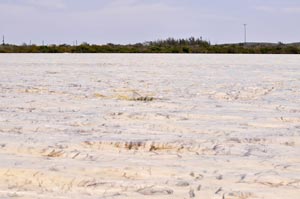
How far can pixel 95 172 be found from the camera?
3158 millimetres

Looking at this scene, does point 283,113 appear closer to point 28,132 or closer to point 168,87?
point 28,132

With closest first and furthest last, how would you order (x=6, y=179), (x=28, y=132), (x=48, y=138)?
(x=6, y=179) < (x=48, y=138) < (x=28, y=132)

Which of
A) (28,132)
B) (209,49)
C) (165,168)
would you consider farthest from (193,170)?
(209,49)

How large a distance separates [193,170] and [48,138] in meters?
1.37

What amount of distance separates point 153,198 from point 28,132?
2.06 m

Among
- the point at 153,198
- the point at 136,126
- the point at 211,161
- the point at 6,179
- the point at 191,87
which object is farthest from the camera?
the point at 191,87

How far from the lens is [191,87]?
9.81 meters

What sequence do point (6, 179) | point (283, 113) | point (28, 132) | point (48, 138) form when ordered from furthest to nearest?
point (283, 113) < point (28, 132) < point (48, 138) < point (6, 179)

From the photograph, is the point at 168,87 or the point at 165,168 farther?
the point at 168,87

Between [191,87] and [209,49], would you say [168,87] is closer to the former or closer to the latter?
[191,87]

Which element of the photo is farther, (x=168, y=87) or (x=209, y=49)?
(x=209, y=49)

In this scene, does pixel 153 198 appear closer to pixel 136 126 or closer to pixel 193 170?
pixel 193 170

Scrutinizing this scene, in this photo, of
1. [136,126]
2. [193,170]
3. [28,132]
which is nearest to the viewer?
[193,170]

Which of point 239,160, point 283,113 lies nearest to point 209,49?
point 283,113
